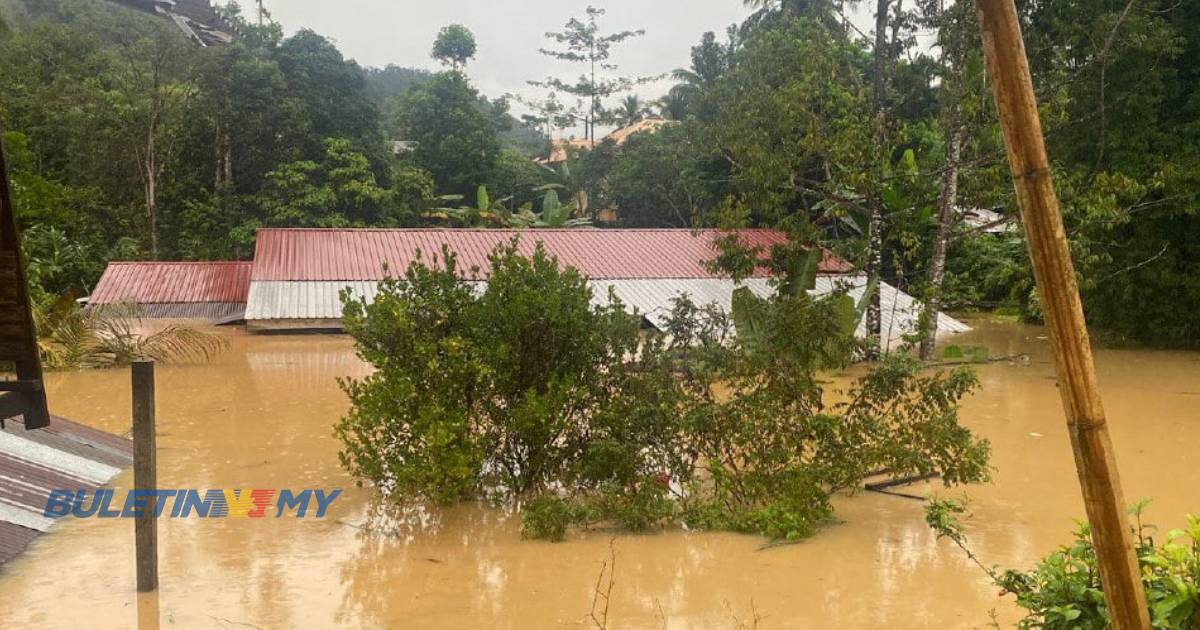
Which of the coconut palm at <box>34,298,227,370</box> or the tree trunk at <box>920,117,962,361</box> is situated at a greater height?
the tree trunk at <box>920,117,962,361</box>

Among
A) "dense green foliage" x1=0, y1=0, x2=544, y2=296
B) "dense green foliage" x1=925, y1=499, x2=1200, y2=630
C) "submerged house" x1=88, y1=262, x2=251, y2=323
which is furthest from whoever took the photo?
"dense green foliage" x1=0, y1=0, x2=544, y2=296

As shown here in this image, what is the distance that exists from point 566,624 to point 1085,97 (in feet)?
46.7

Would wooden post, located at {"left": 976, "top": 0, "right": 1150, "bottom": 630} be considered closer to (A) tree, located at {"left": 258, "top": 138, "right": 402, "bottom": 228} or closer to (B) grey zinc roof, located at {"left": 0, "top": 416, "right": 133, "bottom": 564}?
(B) grey zinc roof, located at {"left": 0, "top": 416, "right": 133, "bottom": 564}

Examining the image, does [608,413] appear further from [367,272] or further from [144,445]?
[367,272]

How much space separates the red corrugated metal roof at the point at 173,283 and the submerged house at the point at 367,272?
0.02 m

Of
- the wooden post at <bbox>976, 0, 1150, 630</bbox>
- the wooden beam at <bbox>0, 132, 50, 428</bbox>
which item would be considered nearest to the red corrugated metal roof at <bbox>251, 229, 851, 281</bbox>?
the wooden beam at <bbox>0, 132, 50, 428</bbox>

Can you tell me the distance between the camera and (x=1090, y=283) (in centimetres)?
1349

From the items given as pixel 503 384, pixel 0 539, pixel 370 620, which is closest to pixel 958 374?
pixel 503 384

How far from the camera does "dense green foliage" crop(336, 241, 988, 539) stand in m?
6.93

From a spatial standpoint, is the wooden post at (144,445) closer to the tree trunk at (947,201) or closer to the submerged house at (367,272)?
the tree trunk at (947,201)

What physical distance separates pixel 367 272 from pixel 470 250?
89.8 inches

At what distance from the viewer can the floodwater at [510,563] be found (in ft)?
17.5

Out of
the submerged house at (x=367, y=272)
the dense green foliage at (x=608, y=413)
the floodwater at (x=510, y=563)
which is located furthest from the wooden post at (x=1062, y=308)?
the submerged house at (x=367, y=272)

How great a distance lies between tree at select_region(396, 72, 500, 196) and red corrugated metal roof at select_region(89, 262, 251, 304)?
11241 mm
